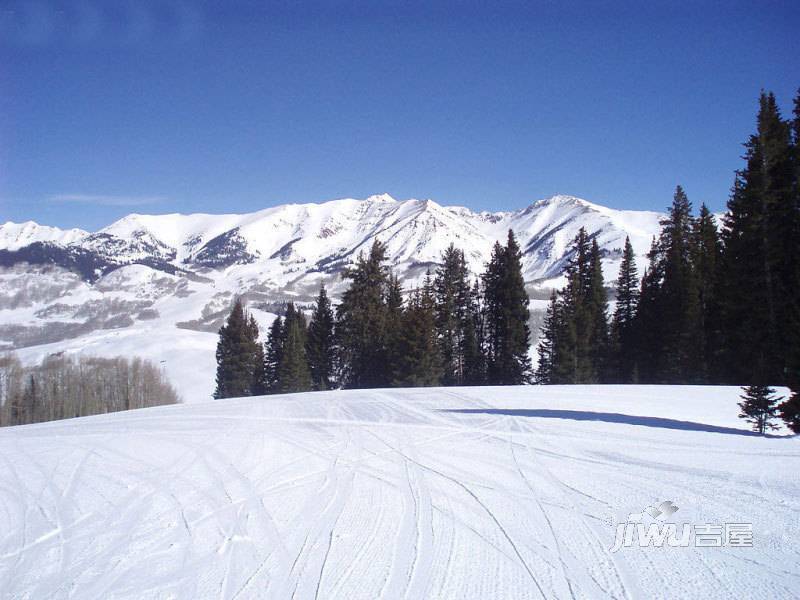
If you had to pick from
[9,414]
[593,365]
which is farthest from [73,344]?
[593,365]

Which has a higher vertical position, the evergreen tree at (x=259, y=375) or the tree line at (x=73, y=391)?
the evergreen tree at (x=259, y=375)

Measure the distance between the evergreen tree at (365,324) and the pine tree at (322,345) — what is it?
5.53 ft

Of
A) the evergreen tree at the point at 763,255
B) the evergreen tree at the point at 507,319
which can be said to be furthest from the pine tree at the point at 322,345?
the evergreen tree at the point at 763,255

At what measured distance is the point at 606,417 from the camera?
38.4 ft

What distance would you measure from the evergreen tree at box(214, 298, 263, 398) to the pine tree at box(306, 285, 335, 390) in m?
6.21

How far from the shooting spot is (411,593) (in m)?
4.16

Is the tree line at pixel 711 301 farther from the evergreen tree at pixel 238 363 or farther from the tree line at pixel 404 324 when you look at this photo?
the evergreen tree at pixel 238 363

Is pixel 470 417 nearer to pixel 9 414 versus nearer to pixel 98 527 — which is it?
pixel 98 527

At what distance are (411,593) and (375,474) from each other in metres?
3.41

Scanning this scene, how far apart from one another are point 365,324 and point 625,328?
19.5 m

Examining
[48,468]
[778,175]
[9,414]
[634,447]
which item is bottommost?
[9,414]

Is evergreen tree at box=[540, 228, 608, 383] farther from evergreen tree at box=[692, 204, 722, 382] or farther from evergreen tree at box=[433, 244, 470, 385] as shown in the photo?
evergreen tree at box=[692, 204, 722, 382]

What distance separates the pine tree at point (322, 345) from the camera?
39.2m

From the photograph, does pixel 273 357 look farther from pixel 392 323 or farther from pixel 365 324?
pixel 392 323
